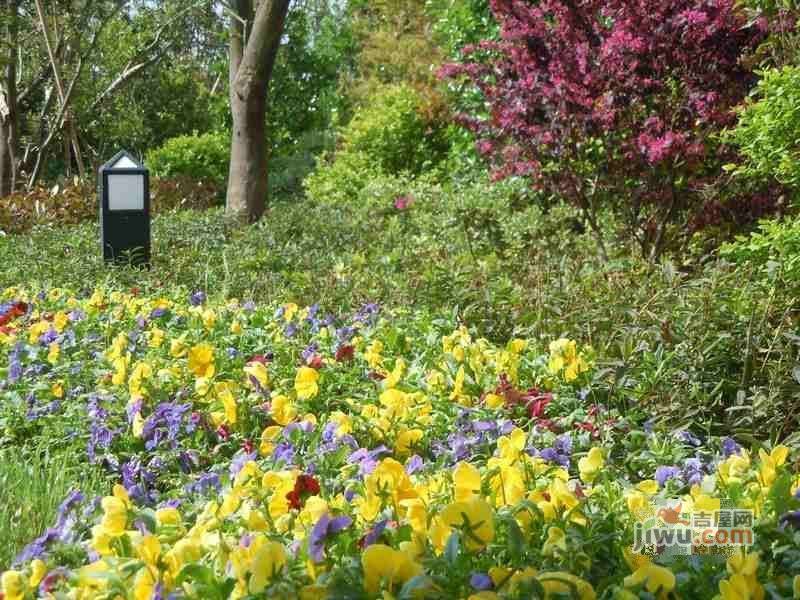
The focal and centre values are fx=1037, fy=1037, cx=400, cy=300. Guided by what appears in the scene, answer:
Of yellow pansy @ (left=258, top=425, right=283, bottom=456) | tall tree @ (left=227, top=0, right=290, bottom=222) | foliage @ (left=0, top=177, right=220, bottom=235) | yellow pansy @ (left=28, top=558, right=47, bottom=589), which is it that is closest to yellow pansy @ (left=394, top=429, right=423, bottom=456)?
yellow pansy @ (left=258, top=425, right=283, bottom=456)

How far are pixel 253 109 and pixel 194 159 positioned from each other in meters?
8.08

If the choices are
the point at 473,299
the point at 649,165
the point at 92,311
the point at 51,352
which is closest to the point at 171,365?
the point at 51,352

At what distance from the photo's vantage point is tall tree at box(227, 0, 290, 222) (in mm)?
9078

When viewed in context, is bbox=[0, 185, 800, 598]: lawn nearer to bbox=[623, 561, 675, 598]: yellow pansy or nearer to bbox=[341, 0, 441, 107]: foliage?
bbox=[623, 561, 675, 598]: yellow pansy

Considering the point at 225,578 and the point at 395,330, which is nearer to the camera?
the point at 225,578

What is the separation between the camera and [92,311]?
4.23 meters

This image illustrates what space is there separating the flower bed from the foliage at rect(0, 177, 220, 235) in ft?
20.3

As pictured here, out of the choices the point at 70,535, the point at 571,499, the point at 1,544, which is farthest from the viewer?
the point at 1,544

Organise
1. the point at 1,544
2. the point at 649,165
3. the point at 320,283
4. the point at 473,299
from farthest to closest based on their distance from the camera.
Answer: the point at 649,165
the point at 320,283
the point at 473,299
the point at 1,544

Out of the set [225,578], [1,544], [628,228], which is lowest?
[1,544]

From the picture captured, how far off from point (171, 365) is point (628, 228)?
11.4 feet

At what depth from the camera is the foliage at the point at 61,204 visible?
33.4ft

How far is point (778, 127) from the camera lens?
4133 millimetres

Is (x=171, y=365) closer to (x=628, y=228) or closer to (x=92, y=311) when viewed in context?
(x=92, y=311)
